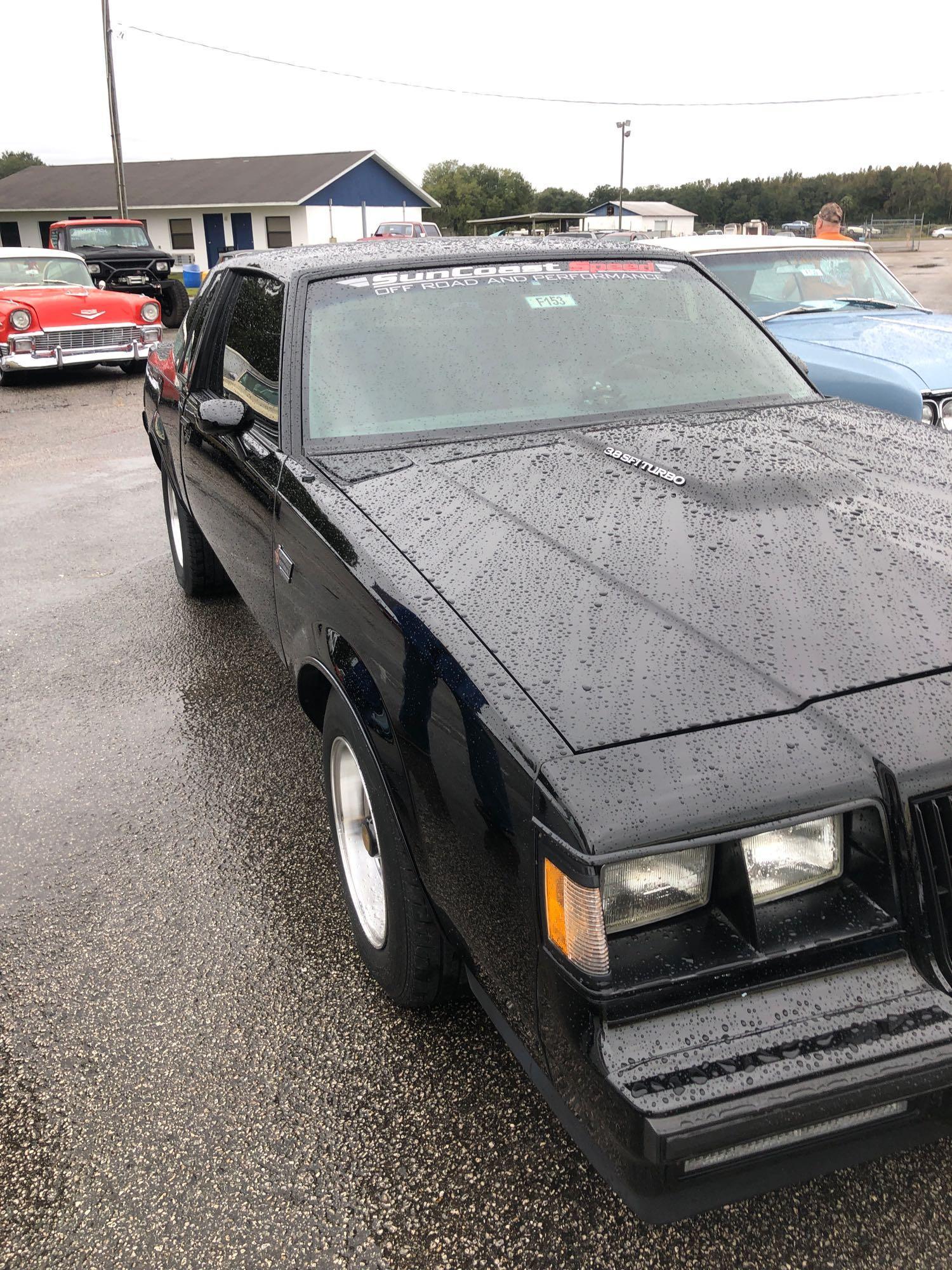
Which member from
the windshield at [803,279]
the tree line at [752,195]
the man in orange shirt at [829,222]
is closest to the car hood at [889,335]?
the windshield at [803,279]

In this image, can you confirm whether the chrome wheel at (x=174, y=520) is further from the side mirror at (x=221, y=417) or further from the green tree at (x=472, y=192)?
the green tree at (x=472, y=192)

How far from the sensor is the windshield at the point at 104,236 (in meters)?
19.2

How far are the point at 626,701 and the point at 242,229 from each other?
43.9 meters

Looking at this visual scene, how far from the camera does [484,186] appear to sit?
90.5 meters

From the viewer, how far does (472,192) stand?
3201 inches

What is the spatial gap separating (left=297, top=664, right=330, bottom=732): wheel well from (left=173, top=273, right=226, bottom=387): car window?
6.47ft

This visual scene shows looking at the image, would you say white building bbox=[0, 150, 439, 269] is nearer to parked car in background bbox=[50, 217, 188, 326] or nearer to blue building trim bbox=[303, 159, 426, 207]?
blue building trim bbox=[303, 159, 426, 207]

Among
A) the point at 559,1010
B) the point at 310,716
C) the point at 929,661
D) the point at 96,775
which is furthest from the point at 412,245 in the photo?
the point at 559,1010

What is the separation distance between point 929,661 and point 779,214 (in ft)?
347

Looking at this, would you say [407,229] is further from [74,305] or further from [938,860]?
[938,860]

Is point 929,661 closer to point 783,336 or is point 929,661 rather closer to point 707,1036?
point 707,1036

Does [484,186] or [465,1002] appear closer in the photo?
[465,1002]

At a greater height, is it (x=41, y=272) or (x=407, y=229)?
(x=407, y=229)

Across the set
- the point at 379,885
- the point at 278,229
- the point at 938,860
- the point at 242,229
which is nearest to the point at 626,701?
the point at 938,860
